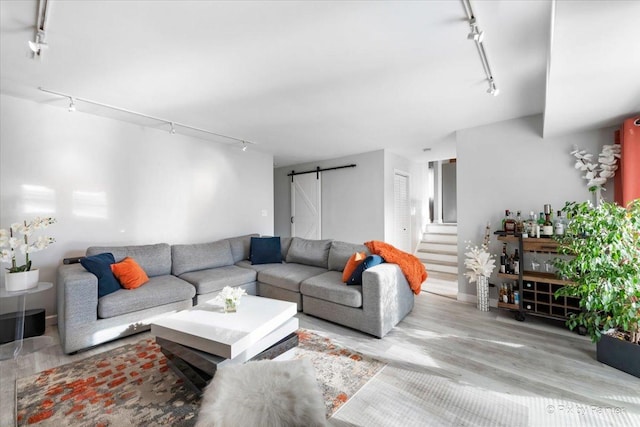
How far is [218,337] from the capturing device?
1808 mm

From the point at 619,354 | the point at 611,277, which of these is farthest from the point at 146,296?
the point at 619,354

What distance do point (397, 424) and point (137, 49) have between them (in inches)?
126

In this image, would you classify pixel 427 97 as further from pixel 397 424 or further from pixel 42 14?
pixel 42 14

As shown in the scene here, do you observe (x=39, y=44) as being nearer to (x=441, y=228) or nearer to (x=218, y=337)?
(x=218, y=337)

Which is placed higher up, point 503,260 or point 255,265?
point 503,260

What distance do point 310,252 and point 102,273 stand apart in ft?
8.04

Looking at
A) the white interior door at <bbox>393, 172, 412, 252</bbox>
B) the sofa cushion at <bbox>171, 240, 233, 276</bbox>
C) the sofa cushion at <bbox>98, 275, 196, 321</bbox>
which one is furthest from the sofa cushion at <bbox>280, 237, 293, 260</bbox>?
the white interior door at <bbox>393, 172, 412, 252</bbox>

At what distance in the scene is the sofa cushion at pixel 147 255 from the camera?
10.3 ft

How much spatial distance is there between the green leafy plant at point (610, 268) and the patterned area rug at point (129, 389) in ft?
5.95

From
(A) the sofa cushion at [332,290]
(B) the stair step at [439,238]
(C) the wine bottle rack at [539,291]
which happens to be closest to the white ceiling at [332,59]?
(C) the wine bottle rack at [539,291]

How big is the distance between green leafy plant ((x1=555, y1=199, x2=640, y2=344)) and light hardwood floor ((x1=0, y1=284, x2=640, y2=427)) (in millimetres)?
414

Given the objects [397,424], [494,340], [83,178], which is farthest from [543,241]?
[83,178]

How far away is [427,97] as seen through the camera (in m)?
2.85

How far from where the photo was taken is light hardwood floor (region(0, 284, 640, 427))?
5.31 ft
